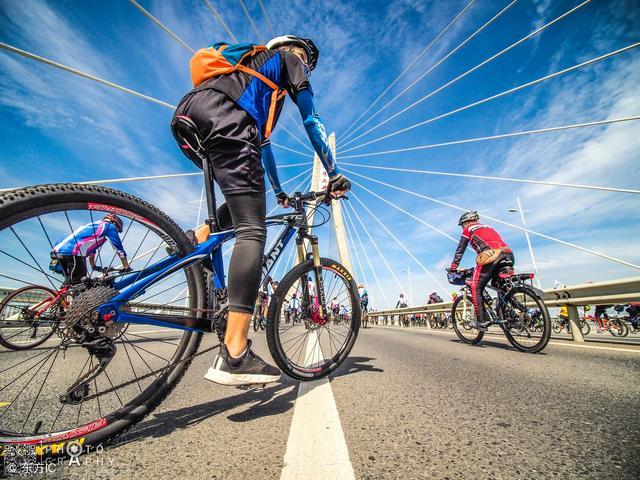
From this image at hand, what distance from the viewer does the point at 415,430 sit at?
102cm

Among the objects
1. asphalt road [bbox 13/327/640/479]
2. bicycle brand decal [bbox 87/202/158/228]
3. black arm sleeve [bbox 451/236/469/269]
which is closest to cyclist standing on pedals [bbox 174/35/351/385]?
asphalt road [bbox 13/327/640/479]

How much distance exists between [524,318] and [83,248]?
15.1 ft

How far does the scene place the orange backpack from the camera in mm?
1552

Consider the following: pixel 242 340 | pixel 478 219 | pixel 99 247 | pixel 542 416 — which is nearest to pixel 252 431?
pixel 242 340

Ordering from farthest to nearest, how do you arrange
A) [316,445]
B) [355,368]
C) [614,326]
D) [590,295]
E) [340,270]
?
[614,326] → [590,295] → [340,270] → [355,368] → [316,445]

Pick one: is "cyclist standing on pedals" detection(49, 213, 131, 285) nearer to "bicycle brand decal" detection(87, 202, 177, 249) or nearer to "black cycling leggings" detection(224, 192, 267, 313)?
"bicycle brand decal" detection(87, 202, 177, 249)

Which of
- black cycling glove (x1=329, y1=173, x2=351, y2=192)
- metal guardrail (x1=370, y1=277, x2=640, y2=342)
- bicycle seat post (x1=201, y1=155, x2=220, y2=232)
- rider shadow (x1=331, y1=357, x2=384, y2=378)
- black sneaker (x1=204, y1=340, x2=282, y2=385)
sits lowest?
rider shadow (x1=331, y1=357, x2=384, y2=378)

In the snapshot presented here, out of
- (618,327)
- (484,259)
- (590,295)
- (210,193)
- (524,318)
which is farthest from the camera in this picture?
Answer: (618,327)

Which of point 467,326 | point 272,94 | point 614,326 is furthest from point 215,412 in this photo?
point 614,326

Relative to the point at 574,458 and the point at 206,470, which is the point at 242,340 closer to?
the point at 206,470

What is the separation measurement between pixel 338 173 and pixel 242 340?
1247 millimetres

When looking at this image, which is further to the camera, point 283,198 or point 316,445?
point 283,198

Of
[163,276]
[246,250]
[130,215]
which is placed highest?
[130,215]

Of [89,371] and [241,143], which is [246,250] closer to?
[241,143]
